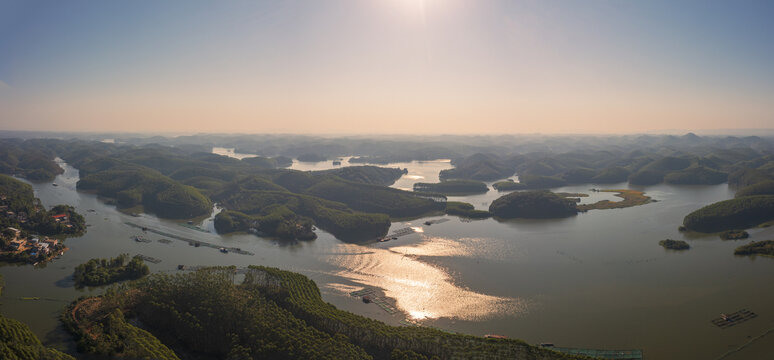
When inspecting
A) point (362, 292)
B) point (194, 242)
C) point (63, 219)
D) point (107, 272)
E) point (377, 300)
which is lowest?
point (377, 300)

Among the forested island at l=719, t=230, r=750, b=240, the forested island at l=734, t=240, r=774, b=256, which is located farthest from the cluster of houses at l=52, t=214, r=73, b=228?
the forested island at l=719, t=230, r=750, b=240

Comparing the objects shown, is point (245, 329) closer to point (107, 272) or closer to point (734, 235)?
point (107, 272)

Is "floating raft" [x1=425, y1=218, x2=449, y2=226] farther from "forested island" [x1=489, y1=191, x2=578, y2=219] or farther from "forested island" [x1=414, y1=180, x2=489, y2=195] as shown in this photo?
"forested island" [x1=414, y1=180, x2=489, y2=195]

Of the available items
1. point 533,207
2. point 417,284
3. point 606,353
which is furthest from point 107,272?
point 533,207

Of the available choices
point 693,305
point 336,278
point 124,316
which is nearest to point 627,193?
point 693,305

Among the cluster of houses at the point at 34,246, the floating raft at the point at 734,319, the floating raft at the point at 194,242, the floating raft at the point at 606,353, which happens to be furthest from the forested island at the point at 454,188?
the cluster of houses at the point at 34,246

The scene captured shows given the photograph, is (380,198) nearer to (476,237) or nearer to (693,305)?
(476,237)
